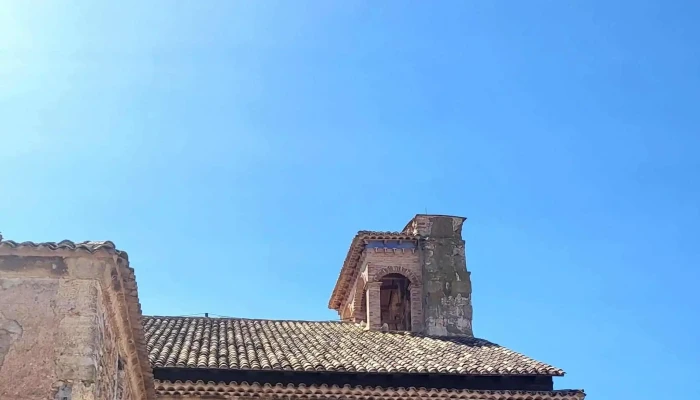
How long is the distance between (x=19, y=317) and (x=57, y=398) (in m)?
0.79

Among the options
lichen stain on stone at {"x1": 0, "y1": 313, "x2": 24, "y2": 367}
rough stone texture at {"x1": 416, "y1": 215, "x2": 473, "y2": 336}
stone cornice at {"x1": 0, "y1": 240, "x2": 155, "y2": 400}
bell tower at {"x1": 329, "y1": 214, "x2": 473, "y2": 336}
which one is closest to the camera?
lichen stain on stone at {"x1": 0, "y1": 313, "x2": 24, "y2": 367}

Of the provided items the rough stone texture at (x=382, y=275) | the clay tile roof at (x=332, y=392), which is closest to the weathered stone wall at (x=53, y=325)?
the clay tile roof at (x=332, y=392)

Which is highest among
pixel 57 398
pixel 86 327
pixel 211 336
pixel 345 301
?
pixel 345 301

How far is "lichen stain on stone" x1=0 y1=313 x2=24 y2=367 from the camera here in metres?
6.93

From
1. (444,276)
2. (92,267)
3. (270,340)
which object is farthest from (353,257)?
(92,267)

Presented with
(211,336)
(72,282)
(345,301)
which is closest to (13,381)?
(72,282)

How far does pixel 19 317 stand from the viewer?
7023 millimetres

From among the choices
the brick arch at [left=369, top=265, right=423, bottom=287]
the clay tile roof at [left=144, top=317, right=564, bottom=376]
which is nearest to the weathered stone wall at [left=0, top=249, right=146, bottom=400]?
the clay tile roof at [left=144, top=317, right=564, bottom=376]

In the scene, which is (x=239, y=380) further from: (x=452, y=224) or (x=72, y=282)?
(x=452, y=224)

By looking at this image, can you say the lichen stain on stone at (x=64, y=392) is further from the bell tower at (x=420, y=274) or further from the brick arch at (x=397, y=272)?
the brick arch at (x=397, y=272)

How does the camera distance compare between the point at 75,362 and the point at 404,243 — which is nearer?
the point at 75,362

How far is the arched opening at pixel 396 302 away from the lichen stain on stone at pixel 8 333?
11862 millimetres

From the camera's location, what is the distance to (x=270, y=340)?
591 inches

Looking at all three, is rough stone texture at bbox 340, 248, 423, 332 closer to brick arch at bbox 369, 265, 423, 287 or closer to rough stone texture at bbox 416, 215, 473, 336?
brick arch at bbox 369, 265, 423, 287
